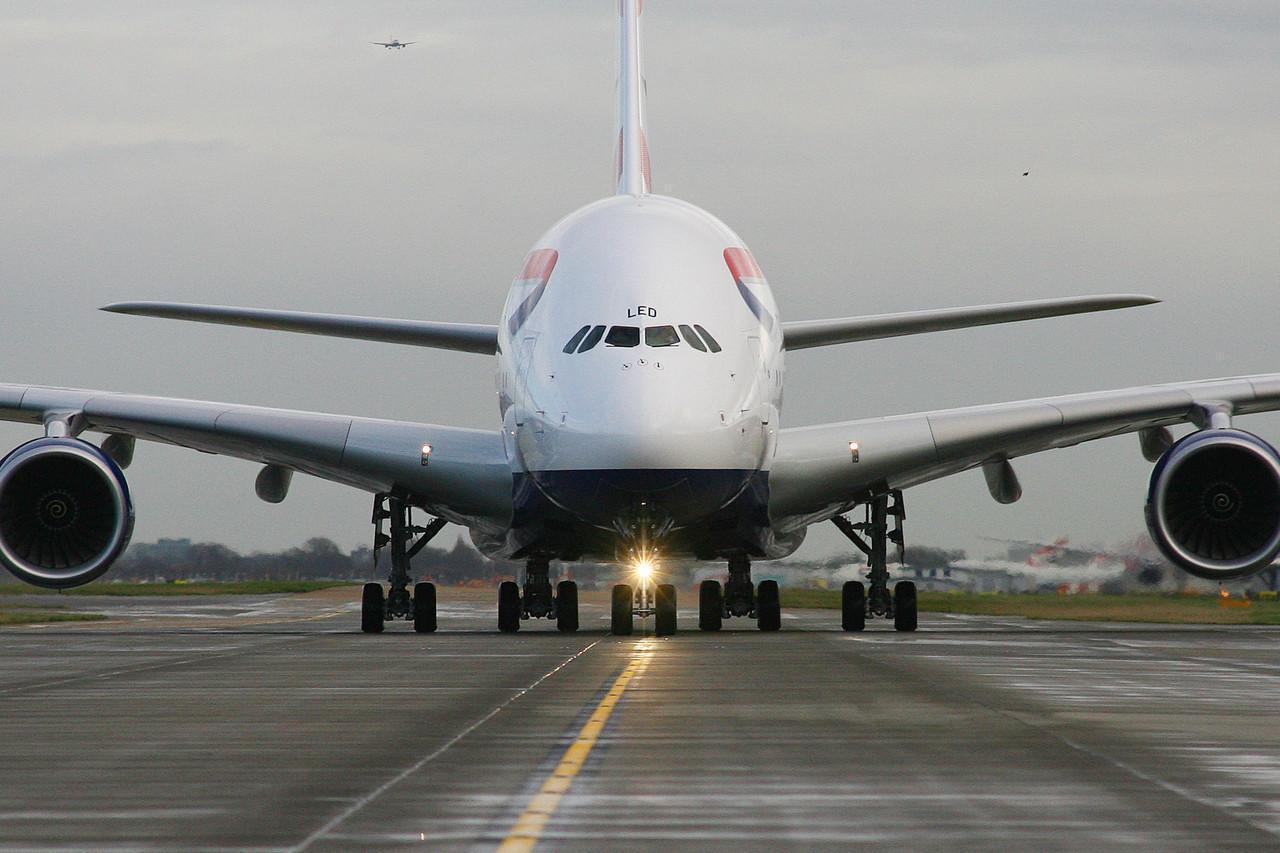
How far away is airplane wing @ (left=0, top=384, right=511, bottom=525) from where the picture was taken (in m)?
22.9

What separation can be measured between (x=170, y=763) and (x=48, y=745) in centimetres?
109

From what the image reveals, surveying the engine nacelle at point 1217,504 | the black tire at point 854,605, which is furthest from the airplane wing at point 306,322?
the engine nacelle at point 1217,504

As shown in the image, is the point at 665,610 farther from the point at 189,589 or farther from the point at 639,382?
the point at 189,589

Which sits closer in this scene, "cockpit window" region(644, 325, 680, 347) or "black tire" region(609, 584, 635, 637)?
"cockpit window" region(644, 325, 680, 347)

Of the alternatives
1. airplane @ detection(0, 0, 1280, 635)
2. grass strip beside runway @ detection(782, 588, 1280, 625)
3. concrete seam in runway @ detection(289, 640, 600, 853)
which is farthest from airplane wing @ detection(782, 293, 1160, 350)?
concrete seam in runway @ detection(289, 640, 600, 853)

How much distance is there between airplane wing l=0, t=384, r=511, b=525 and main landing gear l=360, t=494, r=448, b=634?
305 mm

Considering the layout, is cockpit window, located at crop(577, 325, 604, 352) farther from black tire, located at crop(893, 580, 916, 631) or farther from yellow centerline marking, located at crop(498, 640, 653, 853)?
yellow centerline marking, located at crop(498, 640, 653, 853)

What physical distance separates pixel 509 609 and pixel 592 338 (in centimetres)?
564

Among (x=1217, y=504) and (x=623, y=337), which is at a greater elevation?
(x=623, y=337)

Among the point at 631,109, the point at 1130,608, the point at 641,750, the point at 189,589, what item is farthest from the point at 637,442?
the point at 189,589

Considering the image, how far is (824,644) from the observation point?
20.9m

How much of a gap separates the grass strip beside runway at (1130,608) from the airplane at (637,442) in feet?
18.5

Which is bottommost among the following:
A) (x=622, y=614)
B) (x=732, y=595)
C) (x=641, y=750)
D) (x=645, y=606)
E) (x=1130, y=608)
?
(x=641, y=750)

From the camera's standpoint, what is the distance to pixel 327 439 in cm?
2333
